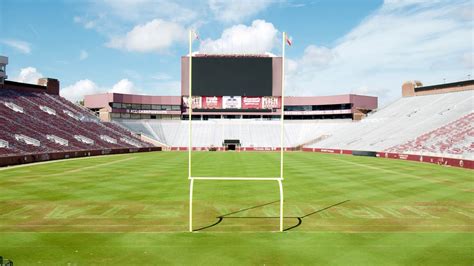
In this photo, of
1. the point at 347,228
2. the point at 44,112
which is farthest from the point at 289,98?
the point at 347,228

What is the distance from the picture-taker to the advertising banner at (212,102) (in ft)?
261

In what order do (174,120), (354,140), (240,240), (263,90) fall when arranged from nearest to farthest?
(240,240) → (354,140) → (263,90) → (174,120)

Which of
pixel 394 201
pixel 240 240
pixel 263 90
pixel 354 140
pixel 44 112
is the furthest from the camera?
pixel 263 90

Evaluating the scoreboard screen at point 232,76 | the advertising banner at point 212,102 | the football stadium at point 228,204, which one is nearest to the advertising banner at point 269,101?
the scoreboard screen at point 232,76

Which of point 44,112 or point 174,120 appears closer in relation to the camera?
point 44,112

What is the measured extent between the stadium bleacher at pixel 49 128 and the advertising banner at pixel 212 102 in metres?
15.9

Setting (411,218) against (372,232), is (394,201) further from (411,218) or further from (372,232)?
(372,232)

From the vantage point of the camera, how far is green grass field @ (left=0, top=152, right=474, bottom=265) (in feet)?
36.8

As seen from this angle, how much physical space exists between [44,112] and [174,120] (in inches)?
1546

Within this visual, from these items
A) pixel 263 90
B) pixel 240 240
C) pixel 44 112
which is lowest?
pixel 240 240

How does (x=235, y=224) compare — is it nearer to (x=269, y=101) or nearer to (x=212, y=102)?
(x=212, y=102)

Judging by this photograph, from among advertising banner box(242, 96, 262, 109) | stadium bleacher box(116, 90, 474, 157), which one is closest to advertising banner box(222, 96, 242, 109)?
advertising banner box(242, 96, 262, 109)

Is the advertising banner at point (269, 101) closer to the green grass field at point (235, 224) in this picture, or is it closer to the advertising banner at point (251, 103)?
the advertising banner at point (251, 103)

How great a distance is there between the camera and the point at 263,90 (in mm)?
80625
